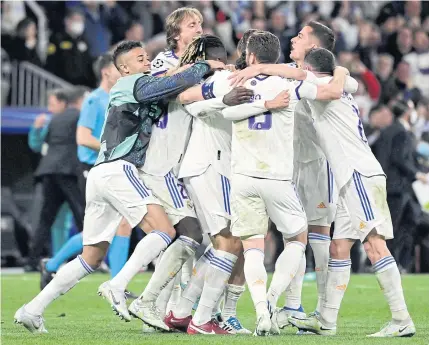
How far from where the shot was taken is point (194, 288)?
9797 mm

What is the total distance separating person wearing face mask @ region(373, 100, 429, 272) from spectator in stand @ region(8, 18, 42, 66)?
20.0ft

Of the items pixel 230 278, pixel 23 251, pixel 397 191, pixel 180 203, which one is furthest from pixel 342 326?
pixel 23 251

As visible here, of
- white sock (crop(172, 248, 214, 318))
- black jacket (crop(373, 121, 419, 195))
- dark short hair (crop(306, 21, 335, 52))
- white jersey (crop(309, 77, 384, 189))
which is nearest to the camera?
white jersey (crop(309, 77, 384, 189))

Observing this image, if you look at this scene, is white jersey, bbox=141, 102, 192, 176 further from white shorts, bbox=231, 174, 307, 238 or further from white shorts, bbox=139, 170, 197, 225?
white shorts, bbox=231, 174, 307, 238

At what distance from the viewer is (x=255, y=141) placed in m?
9.21

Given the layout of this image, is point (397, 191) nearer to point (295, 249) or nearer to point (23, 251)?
point (23, 251)

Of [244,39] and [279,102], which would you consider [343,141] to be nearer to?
[279,102]

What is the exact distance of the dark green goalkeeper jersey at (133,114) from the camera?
9.48 metres

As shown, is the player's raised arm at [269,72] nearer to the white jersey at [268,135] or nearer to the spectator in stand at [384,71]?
the white jersey at [268,135]

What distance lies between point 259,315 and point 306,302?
12.9 ft

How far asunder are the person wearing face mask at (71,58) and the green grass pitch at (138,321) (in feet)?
18.4

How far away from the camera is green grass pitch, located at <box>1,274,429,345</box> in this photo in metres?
8.93

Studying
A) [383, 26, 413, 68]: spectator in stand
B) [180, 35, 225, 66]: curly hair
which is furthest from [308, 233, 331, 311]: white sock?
[383, 26, 413, 68]: spectator in stand

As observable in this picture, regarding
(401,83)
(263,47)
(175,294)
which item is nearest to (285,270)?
(175,294)
